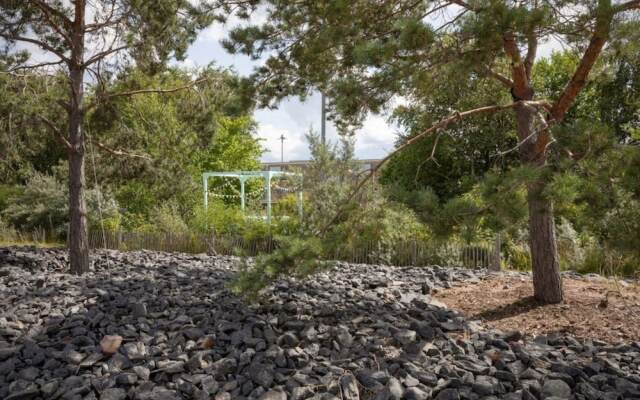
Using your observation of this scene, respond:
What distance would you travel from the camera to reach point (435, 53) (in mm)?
3283

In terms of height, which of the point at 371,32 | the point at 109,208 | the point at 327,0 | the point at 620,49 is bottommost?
the point at 109,208

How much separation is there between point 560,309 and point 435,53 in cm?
225

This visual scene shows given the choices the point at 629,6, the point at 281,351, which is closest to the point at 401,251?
the point at 281,351

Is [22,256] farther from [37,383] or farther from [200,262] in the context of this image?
[37,383]

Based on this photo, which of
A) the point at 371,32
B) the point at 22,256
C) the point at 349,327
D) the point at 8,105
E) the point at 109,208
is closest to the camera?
the point at 349,327

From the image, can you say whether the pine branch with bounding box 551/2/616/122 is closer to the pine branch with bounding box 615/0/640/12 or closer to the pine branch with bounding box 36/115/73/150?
the pine branch with bounding box 615/0/640/12

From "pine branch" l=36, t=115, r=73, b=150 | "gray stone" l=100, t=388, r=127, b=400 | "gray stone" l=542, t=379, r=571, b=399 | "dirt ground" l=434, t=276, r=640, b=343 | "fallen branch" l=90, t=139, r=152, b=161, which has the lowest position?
"gray stone" l=100, t=388, r=127, b=400

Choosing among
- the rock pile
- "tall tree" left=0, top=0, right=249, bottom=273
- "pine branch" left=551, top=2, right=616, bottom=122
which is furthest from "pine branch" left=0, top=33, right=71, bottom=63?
"pine branch" left=551, top=2, right=616, bottom=122

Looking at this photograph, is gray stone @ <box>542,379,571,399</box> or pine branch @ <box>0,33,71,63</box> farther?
pine branch @ <box>0,33,71,63</box>

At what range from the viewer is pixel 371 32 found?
13.9ft

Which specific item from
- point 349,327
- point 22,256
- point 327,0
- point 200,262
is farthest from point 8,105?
point 349,327

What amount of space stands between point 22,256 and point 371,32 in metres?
5.91

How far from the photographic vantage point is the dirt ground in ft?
11.7

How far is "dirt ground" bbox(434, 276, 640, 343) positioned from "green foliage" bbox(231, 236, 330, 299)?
4.69ft
